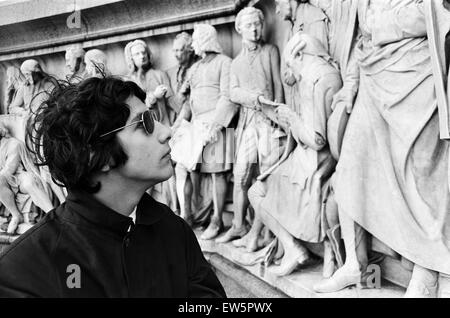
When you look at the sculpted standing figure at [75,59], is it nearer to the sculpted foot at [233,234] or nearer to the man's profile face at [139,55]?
the man's profile face at [139,55]

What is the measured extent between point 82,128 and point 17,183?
518cm

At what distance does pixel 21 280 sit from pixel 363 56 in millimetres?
2105

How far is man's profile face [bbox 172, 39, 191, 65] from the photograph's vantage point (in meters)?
4.74

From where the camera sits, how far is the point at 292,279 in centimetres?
300

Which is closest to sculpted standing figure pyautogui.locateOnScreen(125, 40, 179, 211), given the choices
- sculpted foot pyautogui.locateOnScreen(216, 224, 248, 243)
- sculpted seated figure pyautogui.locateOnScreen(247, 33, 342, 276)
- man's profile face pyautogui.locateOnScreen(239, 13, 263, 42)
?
sculpted foot pyautogui.locateOnScreen(216, 224, 248, 243)

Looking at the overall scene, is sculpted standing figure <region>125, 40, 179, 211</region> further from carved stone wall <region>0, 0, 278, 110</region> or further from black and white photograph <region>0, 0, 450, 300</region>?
carved stone wall <region>0, 0, 278, 110</region>

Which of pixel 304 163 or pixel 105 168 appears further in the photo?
pixel 304 163

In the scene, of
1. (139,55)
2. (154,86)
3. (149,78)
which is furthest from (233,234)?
(139,55)

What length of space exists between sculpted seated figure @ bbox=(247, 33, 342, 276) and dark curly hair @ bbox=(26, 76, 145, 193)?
189 cm

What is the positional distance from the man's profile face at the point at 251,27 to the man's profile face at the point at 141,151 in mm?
2836

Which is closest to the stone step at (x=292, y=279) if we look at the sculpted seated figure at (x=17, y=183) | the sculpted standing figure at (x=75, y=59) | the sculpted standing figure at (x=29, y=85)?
the sculpted seated figure at (x=17, y=183)

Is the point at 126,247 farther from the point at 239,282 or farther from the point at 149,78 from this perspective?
the point at 149,78

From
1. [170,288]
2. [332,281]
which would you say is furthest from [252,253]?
[170,288]

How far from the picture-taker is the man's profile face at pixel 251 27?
3889mm
